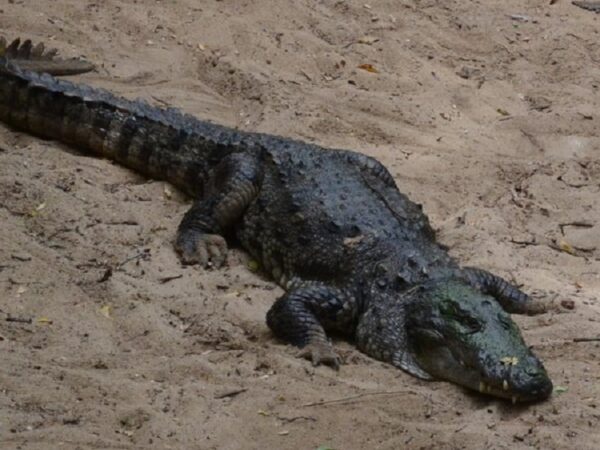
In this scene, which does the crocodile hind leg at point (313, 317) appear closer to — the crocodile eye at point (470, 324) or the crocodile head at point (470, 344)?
the crocodile head at point (470, 344)

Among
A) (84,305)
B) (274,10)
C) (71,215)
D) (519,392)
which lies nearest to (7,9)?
(274,10)

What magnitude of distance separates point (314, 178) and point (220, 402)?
6.77 ft

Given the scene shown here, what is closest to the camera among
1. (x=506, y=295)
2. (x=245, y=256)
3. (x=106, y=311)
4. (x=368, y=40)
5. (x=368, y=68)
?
(x=106, y=311)

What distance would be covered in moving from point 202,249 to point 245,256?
0.37 meters

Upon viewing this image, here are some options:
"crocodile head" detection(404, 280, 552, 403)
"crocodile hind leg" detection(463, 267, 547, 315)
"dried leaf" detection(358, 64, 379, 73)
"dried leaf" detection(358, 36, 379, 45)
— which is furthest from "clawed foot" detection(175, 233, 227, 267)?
"dried leaf" detection(358, 36, 379, 45)

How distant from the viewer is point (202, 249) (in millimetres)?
6566

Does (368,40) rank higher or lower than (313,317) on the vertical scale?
higher

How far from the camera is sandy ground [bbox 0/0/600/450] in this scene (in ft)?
16.4

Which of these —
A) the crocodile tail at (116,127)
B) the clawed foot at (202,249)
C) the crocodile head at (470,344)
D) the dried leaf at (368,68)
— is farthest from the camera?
the dried leaf at (368,68)

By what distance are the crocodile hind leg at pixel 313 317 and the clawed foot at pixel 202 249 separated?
66 centimetres

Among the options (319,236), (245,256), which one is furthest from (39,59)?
(319,236)

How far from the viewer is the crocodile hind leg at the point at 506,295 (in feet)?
20.6

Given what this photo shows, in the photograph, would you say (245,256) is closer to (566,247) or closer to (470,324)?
(470,324)

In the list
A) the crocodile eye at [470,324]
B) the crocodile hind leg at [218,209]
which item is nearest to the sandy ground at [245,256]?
the crocodile hind leg at [218,209]
